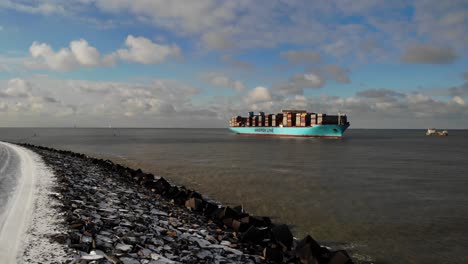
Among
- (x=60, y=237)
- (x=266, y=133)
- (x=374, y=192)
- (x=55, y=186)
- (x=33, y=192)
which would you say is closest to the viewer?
(x=60, y=237)

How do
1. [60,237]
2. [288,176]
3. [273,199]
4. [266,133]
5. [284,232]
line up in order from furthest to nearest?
1. [266,133]
2. [288,176]
3. [273,199]
4. [284,232]
5. [60,237]

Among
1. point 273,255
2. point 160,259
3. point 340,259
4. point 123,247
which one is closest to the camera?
point 160,259

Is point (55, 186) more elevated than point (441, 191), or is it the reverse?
point (55, 186)

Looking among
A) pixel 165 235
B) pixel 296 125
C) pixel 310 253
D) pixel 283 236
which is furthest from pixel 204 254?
pixel 296 125

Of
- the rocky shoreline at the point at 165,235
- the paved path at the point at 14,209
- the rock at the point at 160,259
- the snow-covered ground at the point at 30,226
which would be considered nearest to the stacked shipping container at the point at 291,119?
the rocky shoreline at the point at 165,235

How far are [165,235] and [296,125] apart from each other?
382 feet

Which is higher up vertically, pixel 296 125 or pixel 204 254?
pixel 296 125

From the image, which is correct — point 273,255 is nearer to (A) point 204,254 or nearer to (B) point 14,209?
(A) point 204,254

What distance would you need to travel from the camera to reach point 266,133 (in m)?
138

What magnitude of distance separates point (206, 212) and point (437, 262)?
746cm

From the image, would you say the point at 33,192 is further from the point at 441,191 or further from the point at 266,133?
the point at 266,133

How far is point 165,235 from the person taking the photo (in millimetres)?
7438

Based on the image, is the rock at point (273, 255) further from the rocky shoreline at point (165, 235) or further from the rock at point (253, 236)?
the rock at point (253, 236)

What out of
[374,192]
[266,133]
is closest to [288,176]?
[374,192]
